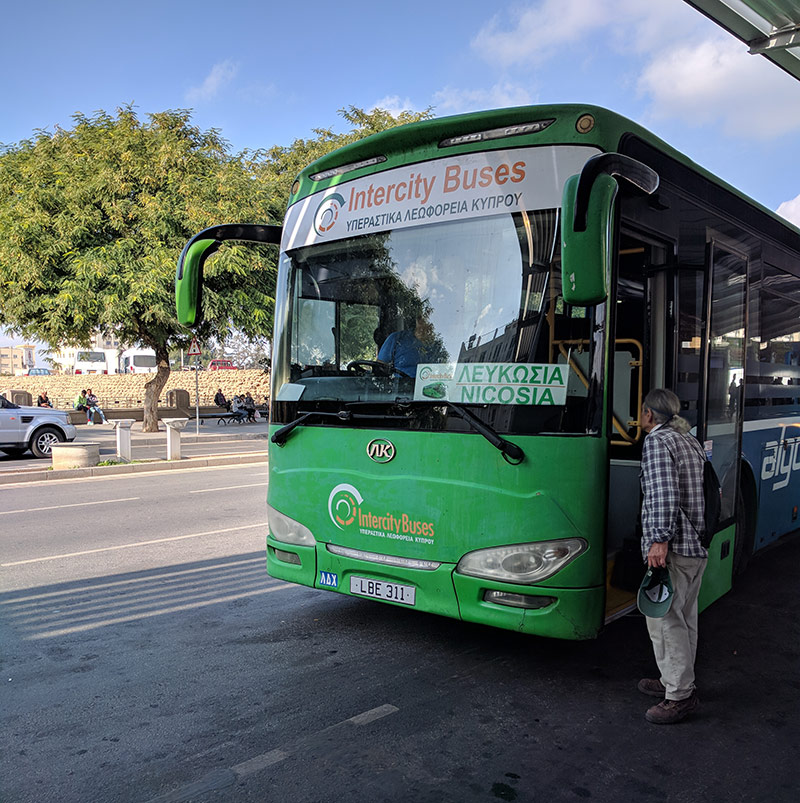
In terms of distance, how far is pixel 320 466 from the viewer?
16.3 feet

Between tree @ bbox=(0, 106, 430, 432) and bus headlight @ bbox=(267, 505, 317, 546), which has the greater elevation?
tree @ bbox=(0, 106, 430, 432)

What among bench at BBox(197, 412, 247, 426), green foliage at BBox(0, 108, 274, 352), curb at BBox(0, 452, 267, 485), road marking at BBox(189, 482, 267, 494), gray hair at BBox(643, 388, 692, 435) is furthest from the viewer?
bench at BBox(197, 412, 247, 426)

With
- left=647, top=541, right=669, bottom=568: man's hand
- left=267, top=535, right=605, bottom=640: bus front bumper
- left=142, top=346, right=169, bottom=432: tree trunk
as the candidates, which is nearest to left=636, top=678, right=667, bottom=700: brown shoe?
left=267, top=535, right=605, bottom=640: bus front bumper

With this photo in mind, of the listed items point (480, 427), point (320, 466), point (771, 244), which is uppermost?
point (771, 244)

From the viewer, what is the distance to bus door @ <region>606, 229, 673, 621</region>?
4812mm

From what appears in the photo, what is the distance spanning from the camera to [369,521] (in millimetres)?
4688

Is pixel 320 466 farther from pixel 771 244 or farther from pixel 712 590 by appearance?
pixel 771 244

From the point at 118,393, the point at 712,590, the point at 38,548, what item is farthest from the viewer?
the point at 118,393

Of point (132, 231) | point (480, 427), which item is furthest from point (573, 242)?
point (132, 231)

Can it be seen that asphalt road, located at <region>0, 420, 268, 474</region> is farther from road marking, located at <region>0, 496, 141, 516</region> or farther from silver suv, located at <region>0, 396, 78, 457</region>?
road marking, located at <region>0, 496, 141, 516</region>

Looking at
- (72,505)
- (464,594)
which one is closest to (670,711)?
(464,594)

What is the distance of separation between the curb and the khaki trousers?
12886 millimetres

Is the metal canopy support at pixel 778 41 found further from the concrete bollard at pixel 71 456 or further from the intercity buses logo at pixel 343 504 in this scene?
the concrete bollard at pixel 71 456

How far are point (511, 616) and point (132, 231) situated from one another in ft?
67.7
